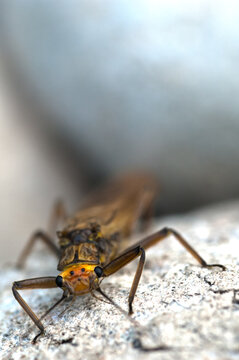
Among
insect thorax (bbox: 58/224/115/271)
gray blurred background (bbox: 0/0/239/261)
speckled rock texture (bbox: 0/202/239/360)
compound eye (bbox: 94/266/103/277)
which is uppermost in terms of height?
gray blurred background (bbox: 0/0/239/261)

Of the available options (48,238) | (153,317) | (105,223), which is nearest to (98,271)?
(153,317)

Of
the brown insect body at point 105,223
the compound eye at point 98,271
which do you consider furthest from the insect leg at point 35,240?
the compound eye at point 98,271

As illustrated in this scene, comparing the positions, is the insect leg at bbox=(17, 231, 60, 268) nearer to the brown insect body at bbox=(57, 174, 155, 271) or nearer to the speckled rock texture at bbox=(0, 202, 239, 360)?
the brown insect body at bbox=(57, 174, 155, 271)

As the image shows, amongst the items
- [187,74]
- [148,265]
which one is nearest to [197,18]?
[187,74]

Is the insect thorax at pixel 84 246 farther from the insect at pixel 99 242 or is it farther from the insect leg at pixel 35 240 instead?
the insect leg at pixel 35 240

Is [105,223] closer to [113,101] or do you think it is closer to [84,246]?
[84,246]

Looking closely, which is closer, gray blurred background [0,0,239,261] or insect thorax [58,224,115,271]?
insect thorax [58,224,115,271]

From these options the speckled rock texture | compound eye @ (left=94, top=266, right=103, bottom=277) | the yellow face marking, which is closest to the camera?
the speckled rock texture

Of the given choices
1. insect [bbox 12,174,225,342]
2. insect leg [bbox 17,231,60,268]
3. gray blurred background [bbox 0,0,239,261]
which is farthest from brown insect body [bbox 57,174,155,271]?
gray blurred background [bbox 0,0,239,261]

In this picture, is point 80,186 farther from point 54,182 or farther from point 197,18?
point 197,18
